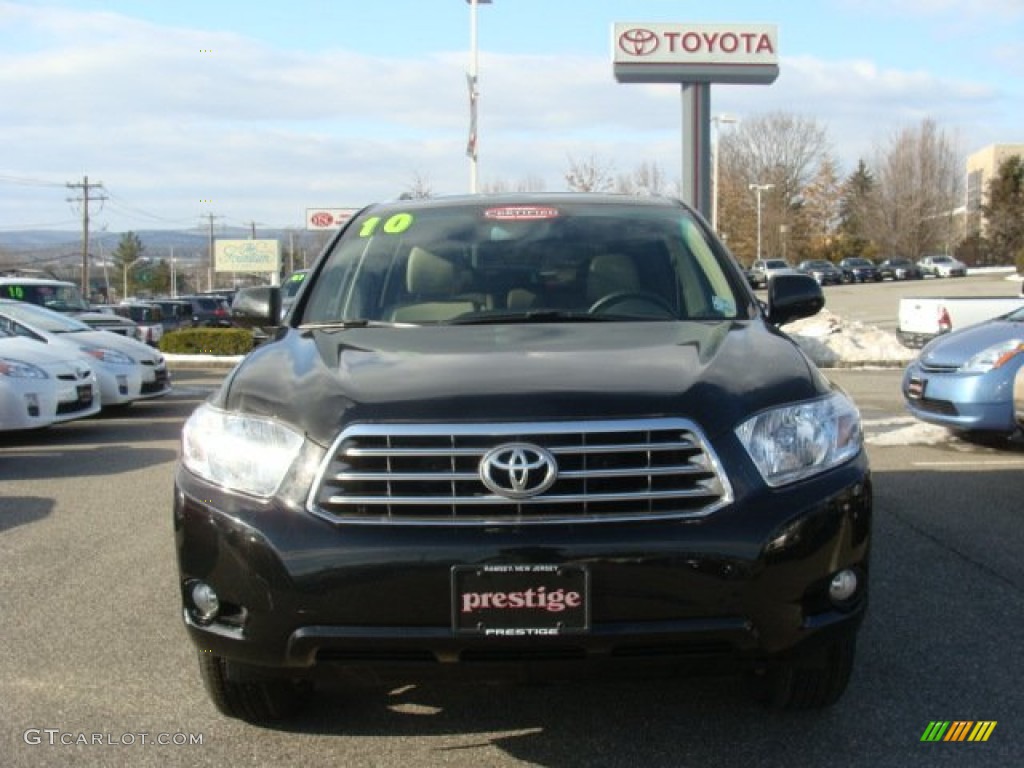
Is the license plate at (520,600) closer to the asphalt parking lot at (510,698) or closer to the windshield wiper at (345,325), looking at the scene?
the asphalt parking lot at (510,698)

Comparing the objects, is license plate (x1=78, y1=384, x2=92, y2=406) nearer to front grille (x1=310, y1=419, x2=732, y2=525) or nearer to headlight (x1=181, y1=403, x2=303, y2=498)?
headlight (x1=181, y1=403, x2=303, y2=498)

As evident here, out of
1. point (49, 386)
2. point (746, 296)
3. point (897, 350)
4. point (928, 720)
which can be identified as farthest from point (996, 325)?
point (897, 350)

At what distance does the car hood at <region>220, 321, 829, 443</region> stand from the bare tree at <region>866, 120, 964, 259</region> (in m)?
88.5

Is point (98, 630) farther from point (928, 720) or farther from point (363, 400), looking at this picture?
point (928, 720)

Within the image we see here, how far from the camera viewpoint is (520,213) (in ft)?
15.3

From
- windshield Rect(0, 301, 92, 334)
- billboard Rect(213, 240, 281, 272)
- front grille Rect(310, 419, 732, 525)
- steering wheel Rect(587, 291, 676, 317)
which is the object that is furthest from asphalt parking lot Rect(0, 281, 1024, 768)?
billboard Rect(213, 240, 281, 272)

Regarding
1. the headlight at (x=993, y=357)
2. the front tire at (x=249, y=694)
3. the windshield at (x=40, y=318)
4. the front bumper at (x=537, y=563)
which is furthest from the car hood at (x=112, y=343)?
the front bumper at (x=537, y=563)

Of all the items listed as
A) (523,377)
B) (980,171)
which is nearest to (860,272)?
(980,171)

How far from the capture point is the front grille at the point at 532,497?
2.83 metres

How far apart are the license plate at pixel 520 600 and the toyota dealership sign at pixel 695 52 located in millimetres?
27515

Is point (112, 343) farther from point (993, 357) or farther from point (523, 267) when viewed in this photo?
point (523, 267)

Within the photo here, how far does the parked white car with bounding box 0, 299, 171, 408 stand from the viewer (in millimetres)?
12047

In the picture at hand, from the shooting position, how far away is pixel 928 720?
11.4 ft

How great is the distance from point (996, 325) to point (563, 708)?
6.71m
